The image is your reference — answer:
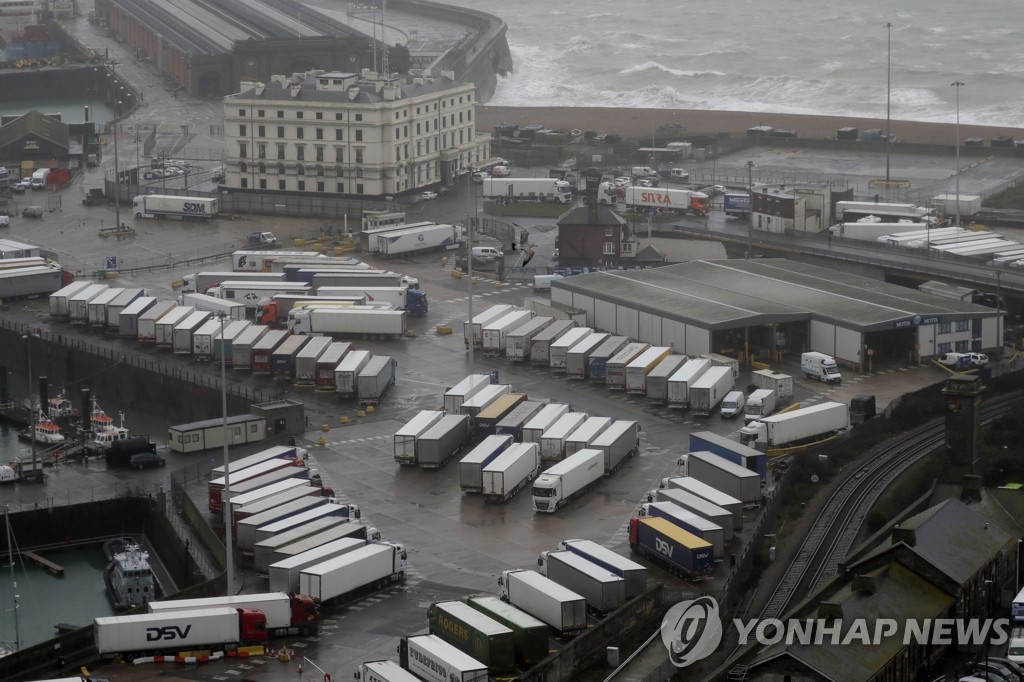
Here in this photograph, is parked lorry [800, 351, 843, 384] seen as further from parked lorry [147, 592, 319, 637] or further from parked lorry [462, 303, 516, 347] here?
parked lorry [147, 592, 319, 637]

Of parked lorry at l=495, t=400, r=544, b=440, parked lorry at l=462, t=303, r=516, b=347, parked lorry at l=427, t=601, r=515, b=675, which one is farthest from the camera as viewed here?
parked lorry at l=462, t=303, r=516, b=347

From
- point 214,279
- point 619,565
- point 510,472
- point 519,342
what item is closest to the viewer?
point 619,565

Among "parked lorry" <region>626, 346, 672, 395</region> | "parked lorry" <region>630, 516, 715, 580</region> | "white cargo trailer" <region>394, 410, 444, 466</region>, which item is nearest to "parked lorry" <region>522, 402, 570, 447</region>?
"white cargo trailer" <region>394, 410, 444, 466</region>

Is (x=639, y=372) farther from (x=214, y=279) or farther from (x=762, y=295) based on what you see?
(x=214, y=279)

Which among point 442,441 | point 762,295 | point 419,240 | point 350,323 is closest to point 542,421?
point 442,441

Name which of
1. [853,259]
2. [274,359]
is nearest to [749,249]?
[853,259]

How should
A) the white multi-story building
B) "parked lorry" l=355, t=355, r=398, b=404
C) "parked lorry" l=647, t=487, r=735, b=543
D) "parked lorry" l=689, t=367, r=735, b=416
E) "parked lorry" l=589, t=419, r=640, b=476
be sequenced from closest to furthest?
1. "parked lorry" l=647, t=487, r=735, b=543
2. "parked lorry" l=589, t=419, r=640, b=476
3. "parked lorry" l=689, t=367, r=735, b=416
4. "parked lorry" l=355, t=355, r=398, b=404
5. the white multi-story building
